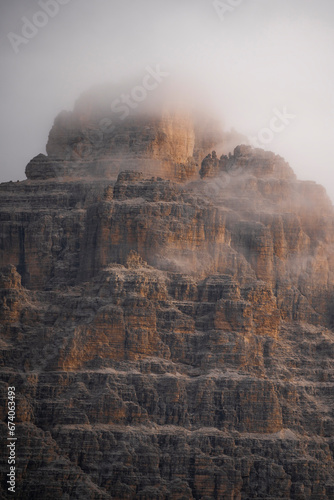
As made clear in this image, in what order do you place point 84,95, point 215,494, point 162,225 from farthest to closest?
point 84,95 < point 162,225 < point 215,494

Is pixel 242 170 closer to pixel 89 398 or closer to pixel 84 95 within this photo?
pixel 84 95

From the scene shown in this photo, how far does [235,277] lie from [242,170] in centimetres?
991

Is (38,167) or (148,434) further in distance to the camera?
(38,167)

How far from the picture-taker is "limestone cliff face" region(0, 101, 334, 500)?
6560 inches

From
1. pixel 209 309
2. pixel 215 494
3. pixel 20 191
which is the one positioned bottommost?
pixel 215 494

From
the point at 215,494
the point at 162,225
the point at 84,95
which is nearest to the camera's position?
the point at 215,494

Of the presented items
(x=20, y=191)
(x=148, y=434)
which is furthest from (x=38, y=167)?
(x=148, y=434)

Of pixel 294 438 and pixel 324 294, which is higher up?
pixel 324 294

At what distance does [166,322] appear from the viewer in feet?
569

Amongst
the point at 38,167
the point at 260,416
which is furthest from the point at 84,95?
the point at 260,416

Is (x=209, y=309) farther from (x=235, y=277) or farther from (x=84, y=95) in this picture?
(x=84, y=95)

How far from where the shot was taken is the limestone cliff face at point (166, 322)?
167 m

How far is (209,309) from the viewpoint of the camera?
175m

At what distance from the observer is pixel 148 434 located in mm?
167500
